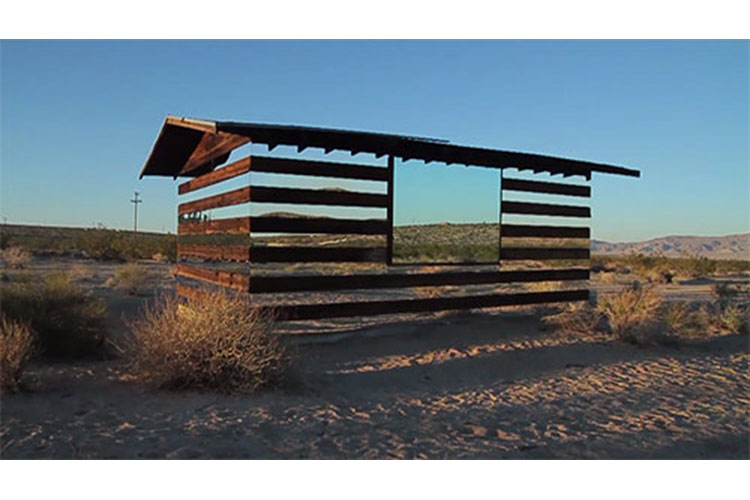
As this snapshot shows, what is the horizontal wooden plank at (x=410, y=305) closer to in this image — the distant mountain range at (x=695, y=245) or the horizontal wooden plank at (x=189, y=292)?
the horizontal wooden plank at (x=189, y=292)

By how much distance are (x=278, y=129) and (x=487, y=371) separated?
14.1 ft

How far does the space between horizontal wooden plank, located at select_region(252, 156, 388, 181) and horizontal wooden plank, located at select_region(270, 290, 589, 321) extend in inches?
74.4

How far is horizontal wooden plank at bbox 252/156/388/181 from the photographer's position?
838cm

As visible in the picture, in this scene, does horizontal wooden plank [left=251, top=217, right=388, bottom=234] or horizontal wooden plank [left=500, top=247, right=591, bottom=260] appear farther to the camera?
horizontal wooden plank [left=500, top=247, right=591, bottom=260]

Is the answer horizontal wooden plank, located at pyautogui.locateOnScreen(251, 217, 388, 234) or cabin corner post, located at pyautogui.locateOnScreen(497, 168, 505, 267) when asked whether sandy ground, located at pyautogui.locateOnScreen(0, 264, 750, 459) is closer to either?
horizontal wooden plank, located at pyautogui.locateOnScreen(251, 217, 388, 234)

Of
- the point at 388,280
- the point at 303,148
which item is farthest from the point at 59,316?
the point at 388,280

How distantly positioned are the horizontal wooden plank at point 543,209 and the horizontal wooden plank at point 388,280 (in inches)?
45.1

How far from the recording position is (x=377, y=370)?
314 inches

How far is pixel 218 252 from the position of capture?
9.56 metres

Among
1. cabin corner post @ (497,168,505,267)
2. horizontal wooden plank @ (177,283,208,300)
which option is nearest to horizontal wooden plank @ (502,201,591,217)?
cabin corner post @ (497,168,505,267)

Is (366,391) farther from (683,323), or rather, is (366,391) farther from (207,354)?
(683,323)

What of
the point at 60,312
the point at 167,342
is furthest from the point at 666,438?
the point at 60,312

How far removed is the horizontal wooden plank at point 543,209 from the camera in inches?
453

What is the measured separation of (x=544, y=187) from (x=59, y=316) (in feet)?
28.3
